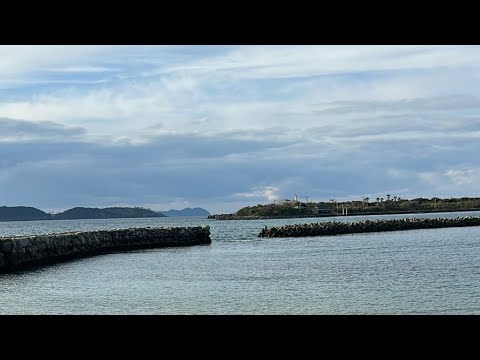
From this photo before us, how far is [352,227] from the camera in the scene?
64.4 meters

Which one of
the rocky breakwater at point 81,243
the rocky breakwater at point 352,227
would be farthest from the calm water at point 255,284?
the rocky breakwater at point 352,227

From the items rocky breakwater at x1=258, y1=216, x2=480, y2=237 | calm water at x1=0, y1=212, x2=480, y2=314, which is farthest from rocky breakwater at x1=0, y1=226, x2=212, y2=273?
rocky breakwater at x1=258, y1=216, x2=480, y2=237

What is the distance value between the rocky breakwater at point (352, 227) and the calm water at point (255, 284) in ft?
71.8

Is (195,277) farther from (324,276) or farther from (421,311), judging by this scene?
(421,311)

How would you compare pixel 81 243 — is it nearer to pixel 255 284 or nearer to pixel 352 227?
pixel 255 284

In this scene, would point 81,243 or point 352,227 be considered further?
point 352,227

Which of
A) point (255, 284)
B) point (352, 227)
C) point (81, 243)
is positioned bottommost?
point (255, 284)

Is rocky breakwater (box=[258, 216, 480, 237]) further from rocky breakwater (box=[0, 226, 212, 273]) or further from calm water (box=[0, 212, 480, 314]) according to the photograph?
calm water (box=[0, 212, 480, 314])

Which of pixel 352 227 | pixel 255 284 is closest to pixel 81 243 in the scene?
pixel 255 284

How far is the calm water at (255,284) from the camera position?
17.2m

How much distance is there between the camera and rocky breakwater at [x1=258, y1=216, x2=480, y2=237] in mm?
59125

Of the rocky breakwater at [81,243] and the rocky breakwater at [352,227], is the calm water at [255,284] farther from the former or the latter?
the rocky breakwater at [352,227]

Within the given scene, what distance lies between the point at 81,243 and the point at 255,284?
1566 cm
